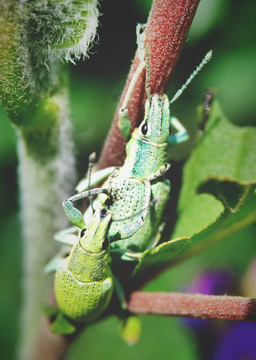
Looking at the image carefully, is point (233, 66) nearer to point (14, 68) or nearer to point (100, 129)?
point (100, 129)

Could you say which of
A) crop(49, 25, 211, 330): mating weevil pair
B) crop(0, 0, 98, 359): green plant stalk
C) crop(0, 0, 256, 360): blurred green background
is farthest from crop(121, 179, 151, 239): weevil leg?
crop(0, 0, 256, 360): blurred green background

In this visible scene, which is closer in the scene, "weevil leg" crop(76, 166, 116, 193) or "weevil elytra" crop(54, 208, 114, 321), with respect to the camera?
"weevil elytra" crop(54, 208, 114, 321)

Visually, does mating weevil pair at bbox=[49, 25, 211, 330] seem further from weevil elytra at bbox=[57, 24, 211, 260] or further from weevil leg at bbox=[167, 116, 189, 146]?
weevil leg at bbox=[167, 116, 189, 146]

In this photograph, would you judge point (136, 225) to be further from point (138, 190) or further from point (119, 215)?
point (138, 190)

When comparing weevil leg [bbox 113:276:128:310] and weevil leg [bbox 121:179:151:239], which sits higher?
weevil leg [bbox 121:179:151:239]

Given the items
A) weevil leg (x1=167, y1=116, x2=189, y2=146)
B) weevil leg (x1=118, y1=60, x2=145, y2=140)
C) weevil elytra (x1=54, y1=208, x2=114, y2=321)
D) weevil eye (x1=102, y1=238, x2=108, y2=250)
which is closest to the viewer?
weevil leg (x1=118, y1=60, x2=145, y2=140)

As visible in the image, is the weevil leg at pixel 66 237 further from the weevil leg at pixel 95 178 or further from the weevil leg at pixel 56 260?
the weevil leg at pixel 95 178

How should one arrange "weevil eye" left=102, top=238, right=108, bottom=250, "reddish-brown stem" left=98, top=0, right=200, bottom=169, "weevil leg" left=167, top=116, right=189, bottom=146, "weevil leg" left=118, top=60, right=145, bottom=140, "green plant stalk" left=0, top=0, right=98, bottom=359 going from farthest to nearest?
"weevil leg" left=167, top=116, right=189, bottom=146 → "weevil eye" left=102, top=238, right=108, bottom=250 → "weevil leg" left=118, top=60, right=145, bottom=140 → "reddish-brown stem" left=98, top=0, right=200, bottom=169 → "green plant stalk" left=0, top=0, right=98, bottom=359

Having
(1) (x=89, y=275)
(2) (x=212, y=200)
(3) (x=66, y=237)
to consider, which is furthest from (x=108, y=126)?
(1) (x=89, y=275)
